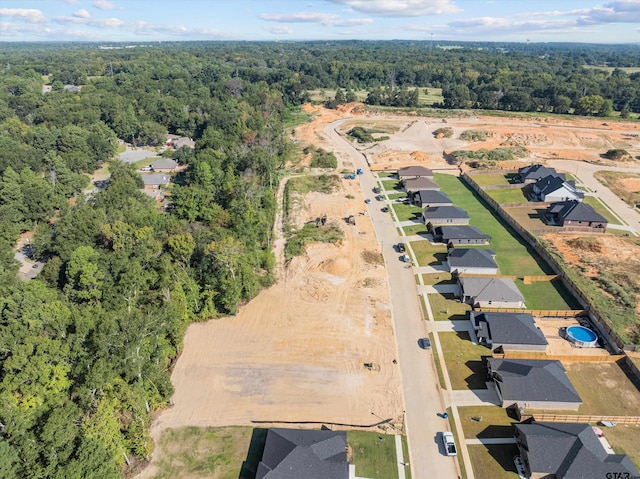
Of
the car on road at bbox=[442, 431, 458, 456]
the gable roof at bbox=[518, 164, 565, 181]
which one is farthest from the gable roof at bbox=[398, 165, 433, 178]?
the car on road at bbox=[442, 431, 458, 456]

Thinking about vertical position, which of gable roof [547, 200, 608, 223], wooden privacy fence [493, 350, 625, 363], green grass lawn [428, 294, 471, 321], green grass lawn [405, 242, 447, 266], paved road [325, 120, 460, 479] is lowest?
paved road [325, 120, 460, 479]

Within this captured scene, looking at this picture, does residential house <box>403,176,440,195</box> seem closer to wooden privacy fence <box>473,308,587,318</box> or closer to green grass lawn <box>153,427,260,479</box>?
wooden privacy fence <box>473,308,587,318</box>

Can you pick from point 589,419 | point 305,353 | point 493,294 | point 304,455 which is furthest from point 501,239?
point 304,455

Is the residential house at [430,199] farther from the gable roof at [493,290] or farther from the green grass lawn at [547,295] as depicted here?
the gable roof at [493,290]

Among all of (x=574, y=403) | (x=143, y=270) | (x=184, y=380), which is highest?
(x=143, y=270)

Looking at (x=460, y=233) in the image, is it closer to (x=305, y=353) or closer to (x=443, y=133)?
(x=305, y=353)

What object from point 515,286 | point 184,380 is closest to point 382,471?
point 184,380

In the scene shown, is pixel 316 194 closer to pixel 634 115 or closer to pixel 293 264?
pixel 293 264
